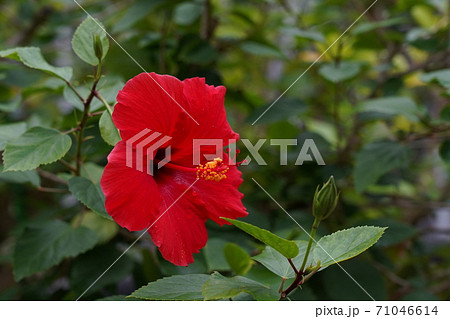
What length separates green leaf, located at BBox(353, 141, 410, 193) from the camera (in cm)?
106

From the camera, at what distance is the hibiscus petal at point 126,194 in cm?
61

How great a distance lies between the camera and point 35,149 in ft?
2.27

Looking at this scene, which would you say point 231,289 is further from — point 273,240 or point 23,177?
point 23,177

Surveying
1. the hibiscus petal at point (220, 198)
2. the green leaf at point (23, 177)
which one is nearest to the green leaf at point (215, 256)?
the hibiscus petal at point (220, 198)

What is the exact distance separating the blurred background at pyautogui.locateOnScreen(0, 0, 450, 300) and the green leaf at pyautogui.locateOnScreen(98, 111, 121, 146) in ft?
0.36

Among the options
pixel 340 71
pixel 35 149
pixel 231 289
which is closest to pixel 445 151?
pixel 340 71

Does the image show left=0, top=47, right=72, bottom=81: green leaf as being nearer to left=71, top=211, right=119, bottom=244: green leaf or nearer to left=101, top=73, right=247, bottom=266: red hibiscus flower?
left=101, top=73, right=247, bottom=266: red hibiscus flower

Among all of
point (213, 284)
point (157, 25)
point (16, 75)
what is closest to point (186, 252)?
point (213, 284)

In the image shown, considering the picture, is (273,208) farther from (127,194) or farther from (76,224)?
(127,194)

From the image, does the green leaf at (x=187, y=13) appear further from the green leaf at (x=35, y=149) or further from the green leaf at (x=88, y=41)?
the green leaf at (x=35, y=149)

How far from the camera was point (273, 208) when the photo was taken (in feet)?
3.99

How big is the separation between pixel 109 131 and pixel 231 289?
0.28m

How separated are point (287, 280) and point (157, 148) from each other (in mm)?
273

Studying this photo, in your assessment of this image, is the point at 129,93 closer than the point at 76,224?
Yes
